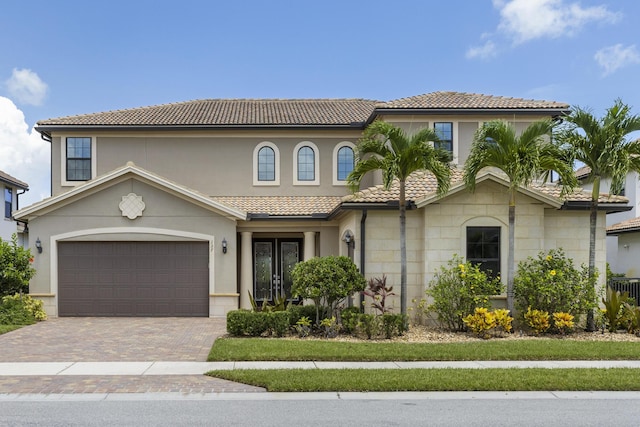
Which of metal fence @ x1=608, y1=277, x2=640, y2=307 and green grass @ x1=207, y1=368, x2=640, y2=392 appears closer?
green grass @ x1=207, y1=368, x2=640, y2=392

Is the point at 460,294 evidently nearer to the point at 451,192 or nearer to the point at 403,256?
the point at 403,256

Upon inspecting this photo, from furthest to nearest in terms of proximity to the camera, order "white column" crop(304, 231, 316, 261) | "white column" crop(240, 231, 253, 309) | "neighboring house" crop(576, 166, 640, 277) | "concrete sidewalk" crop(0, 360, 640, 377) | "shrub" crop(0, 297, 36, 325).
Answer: "neighboring house" crop(576, 166, 640, 277)
"white column" crop(304, 231, 316, 261)
"white column" crop(240, 231, 253, 309)
"shrub" crop(0, 297, 36, 325)
"concrete sidewalk" crop(0, 360, 640, 377)

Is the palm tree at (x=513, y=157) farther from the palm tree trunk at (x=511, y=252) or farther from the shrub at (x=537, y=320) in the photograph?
the shrub at (x=537, y=320)

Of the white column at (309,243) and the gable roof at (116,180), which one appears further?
the white column at (309,243)

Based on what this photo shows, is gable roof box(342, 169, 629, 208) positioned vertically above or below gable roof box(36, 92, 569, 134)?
below

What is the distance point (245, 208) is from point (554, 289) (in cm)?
999

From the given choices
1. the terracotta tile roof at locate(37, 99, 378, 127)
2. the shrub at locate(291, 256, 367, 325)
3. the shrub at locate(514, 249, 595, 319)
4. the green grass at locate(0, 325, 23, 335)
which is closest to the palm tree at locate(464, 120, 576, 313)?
the shrub at locate(514, 249, 595, 319)

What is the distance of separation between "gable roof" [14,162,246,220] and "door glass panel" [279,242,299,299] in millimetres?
3226

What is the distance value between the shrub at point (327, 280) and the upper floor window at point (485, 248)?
135 inches

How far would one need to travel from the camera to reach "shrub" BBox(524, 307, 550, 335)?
1388cm

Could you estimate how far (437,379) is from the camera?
9109 mm

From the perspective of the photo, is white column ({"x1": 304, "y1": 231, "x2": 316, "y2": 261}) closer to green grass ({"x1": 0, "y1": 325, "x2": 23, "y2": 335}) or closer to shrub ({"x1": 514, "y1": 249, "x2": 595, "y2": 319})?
shrub ({"x1": 514, "y1": 249, "x2": 595, "y2": 319})

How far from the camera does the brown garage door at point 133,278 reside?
58.7ft

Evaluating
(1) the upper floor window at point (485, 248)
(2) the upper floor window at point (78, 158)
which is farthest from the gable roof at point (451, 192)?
(2) the upper floor window at point (78, 158)
